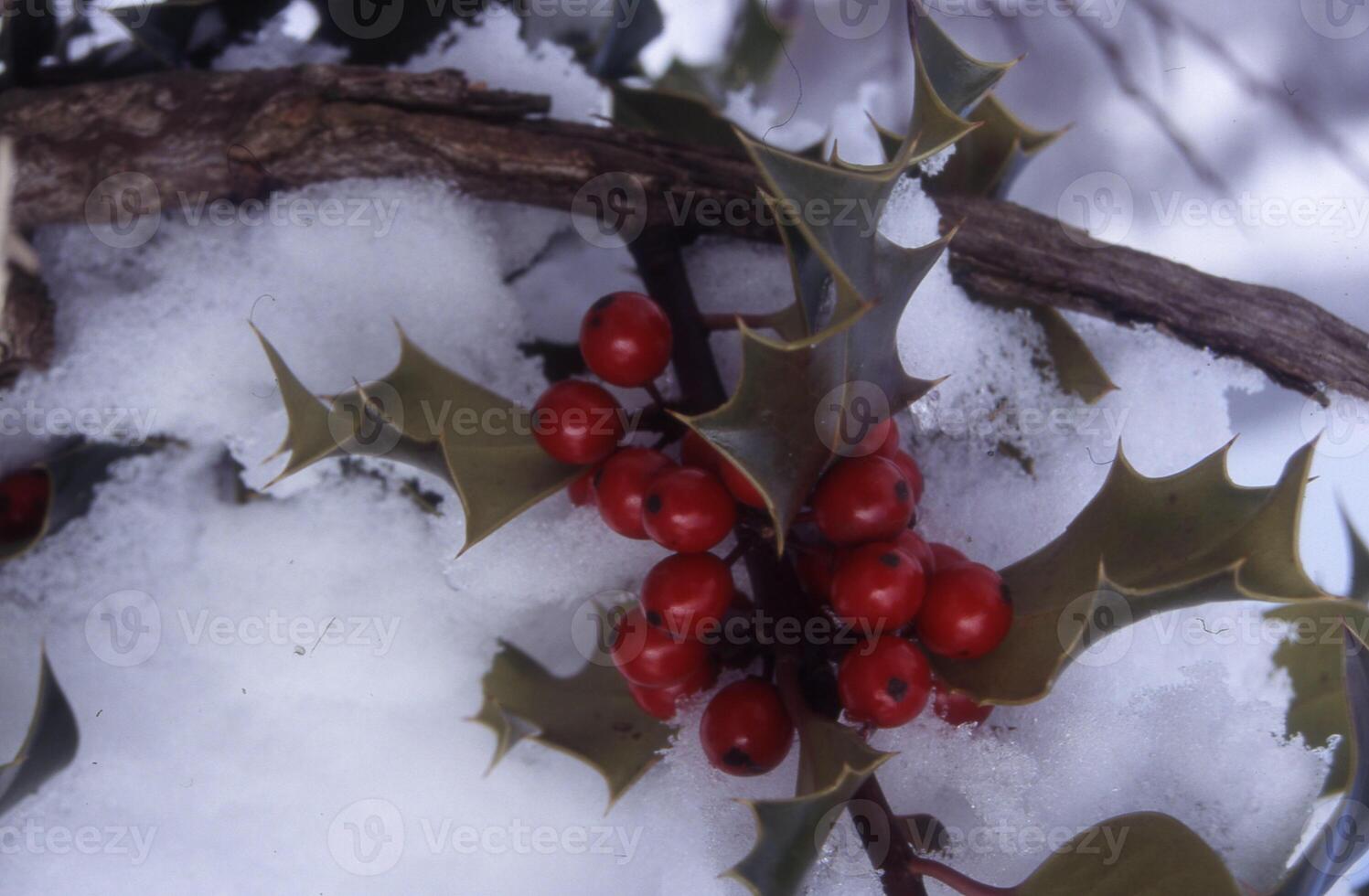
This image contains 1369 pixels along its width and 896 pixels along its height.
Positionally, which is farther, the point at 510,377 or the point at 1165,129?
the point at 1165,129

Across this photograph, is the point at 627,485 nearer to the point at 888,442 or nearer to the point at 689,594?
the point at 689,594

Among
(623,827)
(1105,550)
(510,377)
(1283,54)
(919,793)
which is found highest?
(1283,54)

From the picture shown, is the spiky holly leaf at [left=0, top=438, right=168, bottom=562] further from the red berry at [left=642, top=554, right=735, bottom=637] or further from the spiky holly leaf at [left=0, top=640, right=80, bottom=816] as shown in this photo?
the red berry at [left=642, top=554, right=735, bottom=637]

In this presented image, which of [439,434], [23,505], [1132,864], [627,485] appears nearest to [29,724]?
[23,505]

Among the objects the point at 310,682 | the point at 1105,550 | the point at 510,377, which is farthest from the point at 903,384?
the point at 310,682

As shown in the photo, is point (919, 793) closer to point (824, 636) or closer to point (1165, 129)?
point (824, 636)

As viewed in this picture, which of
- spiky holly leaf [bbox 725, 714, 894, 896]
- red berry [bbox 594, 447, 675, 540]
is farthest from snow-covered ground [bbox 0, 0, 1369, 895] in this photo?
spiky holly leaf [bbox 725, 714, 894, 896]
